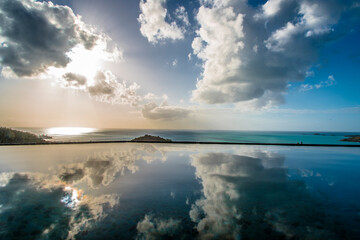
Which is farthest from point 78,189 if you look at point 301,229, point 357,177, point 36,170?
point 357,177

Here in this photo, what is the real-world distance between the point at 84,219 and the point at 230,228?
4.96 metres

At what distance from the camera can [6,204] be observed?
21.2 ft

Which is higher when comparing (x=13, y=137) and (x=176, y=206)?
(x=13, y=137)

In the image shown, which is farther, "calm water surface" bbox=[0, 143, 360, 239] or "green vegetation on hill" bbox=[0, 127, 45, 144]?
"green vegetation on hill" bbox=[0, 127, 45, 144]

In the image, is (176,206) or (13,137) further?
(13,137)

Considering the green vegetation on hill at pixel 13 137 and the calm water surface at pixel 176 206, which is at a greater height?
the green vegetation on hill at pixel 13 137

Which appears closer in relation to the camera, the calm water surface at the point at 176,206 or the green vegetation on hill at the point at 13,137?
the calm water surface at the point at 176,206

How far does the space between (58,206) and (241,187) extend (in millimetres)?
8593

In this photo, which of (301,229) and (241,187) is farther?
(241,187)

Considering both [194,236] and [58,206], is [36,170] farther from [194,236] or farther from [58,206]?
[194,236]

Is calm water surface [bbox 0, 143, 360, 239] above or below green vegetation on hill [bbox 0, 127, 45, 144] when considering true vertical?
below

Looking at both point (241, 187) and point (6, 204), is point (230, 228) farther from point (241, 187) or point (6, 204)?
point (6, 204)

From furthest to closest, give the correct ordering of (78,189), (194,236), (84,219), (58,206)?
(78,189) → (58,206) → (84,219) → (194,236)

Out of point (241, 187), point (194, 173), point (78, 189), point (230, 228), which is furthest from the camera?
point (194, 173)
